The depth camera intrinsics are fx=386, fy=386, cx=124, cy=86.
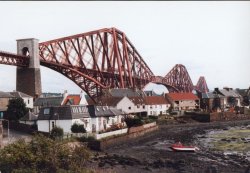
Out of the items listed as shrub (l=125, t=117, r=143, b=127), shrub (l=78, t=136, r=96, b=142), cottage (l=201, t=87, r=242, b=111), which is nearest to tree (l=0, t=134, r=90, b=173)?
shrub (l=78, t=136, r=96, b=142)

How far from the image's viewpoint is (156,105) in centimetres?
10925

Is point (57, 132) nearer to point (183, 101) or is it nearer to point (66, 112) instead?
point (66, 112)

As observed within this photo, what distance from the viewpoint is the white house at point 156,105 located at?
10585cm

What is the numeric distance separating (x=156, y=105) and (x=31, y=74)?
1614 inches

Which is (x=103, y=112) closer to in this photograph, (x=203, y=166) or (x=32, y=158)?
(x=203, y=166)

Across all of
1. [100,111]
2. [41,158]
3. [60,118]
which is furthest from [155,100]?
[41,158]

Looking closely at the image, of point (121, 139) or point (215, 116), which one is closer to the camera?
point (121, 139)

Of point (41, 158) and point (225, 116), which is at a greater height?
point (225, 116)

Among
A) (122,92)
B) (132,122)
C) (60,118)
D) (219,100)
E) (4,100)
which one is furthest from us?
(219,100)

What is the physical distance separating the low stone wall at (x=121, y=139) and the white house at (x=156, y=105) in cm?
2490

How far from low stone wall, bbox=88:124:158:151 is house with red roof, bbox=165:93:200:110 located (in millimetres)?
41252

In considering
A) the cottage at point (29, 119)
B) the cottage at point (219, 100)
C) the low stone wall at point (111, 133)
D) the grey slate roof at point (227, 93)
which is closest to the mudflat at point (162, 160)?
the low stone wall at point (111, 133)

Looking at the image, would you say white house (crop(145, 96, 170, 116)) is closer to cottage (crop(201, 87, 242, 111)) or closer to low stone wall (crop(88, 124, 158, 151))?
cottage (crop(201, 87, 242, 111))

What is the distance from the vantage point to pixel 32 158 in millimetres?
34781
